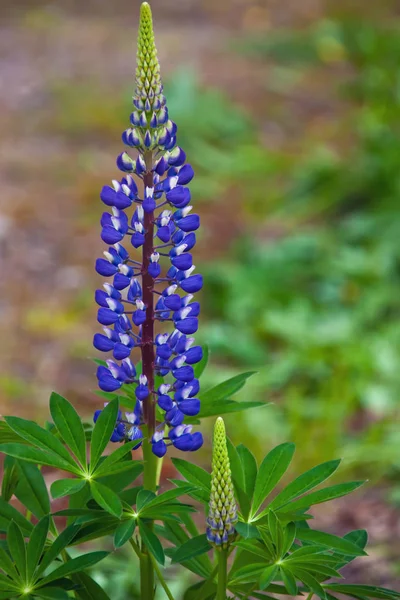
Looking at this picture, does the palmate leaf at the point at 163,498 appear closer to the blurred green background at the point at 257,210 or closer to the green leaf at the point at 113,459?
the green leaf at the point at 113,459

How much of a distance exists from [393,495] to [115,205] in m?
1.85

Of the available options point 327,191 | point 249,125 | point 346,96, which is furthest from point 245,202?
point 346,96

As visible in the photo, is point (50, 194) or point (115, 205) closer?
point (115, 205)

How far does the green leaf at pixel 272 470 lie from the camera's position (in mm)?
1659

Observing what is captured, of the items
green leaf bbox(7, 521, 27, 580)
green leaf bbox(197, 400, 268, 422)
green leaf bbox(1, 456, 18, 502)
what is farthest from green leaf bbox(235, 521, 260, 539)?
green leaf bbox(1, 456, 18, 502)

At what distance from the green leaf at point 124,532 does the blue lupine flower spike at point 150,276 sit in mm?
145

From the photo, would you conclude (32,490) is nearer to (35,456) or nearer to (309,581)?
(35,456)

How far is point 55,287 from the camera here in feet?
14.1

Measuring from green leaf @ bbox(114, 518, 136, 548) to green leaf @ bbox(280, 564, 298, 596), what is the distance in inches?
10.4

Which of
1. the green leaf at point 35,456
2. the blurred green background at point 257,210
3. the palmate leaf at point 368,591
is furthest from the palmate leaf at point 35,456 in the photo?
the blurred green background at point 257,210

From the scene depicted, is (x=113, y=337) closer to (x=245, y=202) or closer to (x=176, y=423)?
(x=176, y=423)

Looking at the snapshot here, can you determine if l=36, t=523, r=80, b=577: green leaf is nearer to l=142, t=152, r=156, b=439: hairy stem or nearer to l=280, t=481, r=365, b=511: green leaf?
l=142, t=152, r=156, b=439: hairy stem

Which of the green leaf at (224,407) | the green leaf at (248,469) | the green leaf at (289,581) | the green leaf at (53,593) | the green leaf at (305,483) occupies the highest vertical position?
the green leaf at (224,407)

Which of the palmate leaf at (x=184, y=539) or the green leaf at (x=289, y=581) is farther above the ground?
the palmate leaf at (x=184, y=539)
